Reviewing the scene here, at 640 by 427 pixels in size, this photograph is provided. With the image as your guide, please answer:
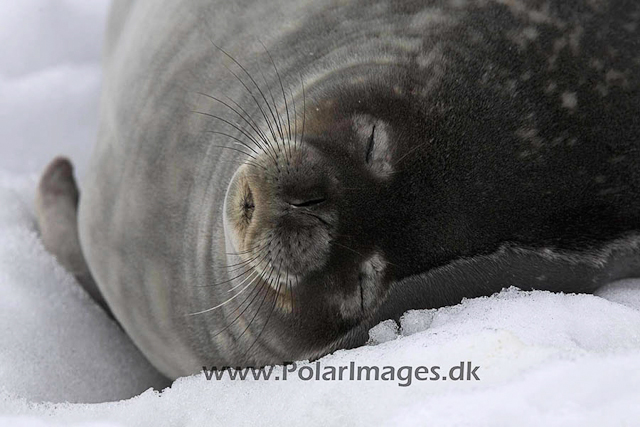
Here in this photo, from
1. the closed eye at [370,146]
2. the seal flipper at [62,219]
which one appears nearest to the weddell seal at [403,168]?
the closed eye at [370,146]

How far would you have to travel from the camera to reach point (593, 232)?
217cm

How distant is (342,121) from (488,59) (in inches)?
17.6

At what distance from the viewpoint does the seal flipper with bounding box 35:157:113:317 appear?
3.18m

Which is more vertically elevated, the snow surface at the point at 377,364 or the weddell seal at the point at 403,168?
the weddell seal at the point at 403,168

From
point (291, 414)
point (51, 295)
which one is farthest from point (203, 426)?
point (51, 295)

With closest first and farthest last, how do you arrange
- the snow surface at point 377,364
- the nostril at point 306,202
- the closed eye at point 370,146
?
the snow surface at point 377,364
the nostril at point 306,202
the closed eye at point 370,146

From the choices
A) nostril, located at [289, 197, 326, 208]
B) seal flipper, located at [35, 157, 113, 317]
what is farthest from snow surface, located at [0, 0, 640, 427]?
nostril, located at [289, 197, 326, 208]

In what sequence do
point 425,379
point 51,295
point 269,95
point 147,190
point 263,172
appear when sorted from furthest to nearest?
point 51,295 → point 147,190 → point 269,95 → point 263,172 → point 425,379

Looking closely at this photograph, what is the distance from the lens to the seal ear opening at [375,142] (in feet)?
6.73

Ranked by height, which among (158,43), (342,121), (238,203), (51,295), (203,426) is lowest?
(203,426)

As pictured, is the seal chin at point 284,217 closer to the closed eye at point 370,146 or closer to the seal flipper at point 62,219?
the closed eye at point 370,146

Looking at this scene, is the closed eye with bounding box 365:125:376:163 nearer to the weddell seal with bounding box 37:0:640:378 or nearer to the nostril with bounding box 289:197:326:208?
the weddell seal with bounding box 37:0:640:378

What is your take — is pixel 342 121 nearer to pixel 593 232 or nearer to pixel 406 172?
pixel 406 172

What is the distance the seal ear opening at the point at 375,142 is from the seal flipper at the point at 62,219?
1543 mm
